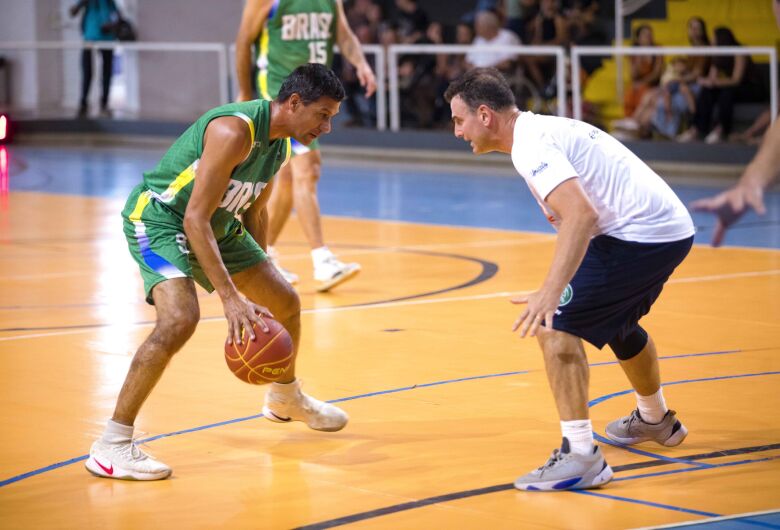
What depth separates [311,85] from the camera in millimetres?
5547

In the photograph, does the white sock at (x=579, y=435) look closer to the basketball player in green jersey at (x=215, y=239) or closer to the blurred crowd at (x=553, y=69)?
the basketball player in green jersey at (x=215, y=239)

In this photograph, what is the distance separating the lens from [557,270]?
485 centimetres

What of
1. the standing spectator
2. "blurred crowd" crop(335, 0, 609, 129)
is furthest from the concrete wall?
"blurred crowd" crop(335, 0, 609, 129)

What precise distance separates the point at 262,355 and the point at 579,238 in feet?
4.32

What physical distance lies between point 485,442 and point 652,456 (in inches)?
26.5

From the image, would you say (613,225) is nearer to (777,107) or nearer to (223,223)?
(223,223)

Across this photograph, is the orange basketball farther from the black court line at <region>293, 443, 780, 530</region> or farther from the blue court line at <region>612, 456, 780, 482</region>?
the blue court line at <region>612, 456, 780, 482</region>

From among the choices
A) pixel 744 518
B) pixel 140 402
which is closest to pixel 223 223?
pixel 140 402

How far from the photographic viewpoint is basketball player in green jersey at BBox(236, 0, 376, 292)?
9984 millimetres

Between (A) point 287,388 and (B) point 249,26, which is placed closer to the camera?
(A) point 287,388

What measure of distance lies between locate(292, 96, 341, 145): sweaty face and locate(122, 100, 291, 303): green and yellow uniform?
0.13 metres

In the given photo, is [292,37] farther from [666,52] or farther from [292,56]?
[666,52]

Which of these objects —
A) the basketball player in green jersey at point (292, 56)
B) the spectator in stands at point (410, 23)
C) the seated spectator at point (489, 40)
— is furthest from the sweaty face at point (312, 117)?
the spectator in stands at point (410, 23)

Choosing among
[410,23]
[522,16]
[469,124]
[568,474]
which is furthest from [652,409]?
[410,23]
